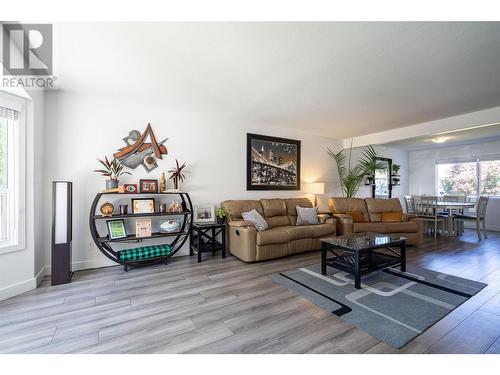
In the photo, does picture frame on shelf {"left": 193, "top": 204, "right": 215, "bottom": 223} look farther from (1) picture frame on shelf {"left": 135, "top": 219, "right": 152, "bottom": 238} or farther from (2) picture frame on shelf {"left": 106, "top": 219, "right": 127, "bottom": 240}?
(2) picture frame on shelf {"left": 106, "top": 219, "right": 127, "bottom": 240}

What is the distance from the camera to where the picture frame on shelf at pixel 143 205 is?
3.27m

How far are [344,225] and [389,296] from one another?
2.13 metres

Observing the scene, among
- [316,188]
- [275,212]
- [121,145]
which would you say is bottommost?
[275,212]

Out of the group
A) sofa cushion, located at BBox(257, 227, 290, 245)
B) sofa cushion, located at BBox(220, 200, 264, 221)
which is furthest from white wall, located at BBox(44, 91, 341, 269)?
sofa cushion, located at BBox(257, 227, 290, 245)

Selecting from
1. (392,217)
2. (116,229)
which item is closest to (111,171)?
(116,229)

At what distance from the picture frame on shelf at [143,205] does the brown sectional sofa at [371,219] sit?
11.7 ft

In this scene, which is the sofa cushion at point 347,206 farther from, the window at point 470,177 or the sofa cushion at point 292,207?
the window at point 470,177

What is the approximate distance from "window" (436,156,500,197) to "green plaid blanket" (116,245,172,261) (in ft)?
27.1

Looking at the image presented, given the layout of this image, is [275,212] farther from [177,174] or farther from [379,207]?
[379,207]

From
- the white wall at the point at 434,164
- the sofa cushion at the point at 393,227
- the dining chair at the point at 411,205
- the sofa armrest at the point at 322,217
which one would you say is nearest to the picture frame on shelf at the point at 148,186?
the sofa armrest at the point at 322,217

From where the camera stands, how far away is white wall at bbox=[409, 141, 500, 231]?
597 cm

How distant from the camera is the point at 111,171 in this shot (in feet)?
10.5

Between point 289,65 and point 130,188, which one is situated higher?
point 289,65

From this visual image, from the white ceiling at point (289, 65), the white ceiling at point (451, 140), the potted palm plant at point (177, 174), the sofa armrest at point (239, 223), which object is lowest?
the sofa armrest at point (239, 223)
